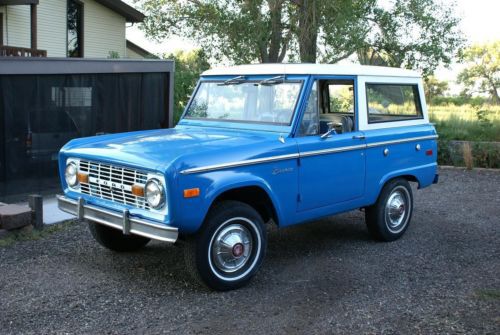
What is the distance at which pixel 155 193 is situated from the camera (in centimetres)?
458

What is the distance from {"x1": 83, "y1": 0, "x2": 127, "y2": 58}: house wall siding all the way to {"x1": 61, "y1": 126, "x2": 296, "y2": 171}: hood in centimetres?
1558

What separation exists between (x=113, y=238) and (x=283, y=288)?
189 cm

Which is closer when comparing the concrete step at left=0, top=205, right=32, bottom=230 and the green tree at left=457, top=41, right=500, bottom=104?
the concrete step at left=0, top=205, right=32, bottom=230

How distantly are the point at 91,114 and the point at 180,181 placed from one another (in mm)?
4953

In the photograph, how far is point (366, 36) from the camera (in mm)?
18156

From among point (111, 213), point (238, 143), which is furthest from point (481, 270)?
point (111, 213)

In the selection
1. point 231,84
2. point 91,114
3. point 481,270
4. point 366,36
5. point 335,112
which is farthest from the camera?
point 366,36

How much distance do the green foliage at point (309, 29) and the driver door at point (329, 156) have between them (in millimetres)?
10586

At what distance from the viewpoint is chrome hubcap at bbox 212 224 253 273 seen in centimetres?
490

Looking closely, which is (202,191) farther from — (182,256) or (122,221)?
(182,256)

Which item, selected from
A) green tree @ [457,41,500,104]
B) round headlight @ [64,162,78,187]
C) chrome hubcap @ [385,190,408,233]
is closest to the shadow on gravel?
chrome hubcap @ [385,190,408,233]

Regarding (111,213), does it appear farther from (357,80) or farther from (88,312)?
(357,80)

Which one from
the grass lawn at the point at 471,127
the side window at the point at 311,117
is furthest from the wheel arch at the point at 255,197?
the grass lawn at the point at 471,127

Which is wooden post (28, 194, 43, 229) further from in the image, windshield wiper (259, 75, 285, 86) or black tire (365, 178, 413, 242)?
black tire (365, 178, 413, 242)
